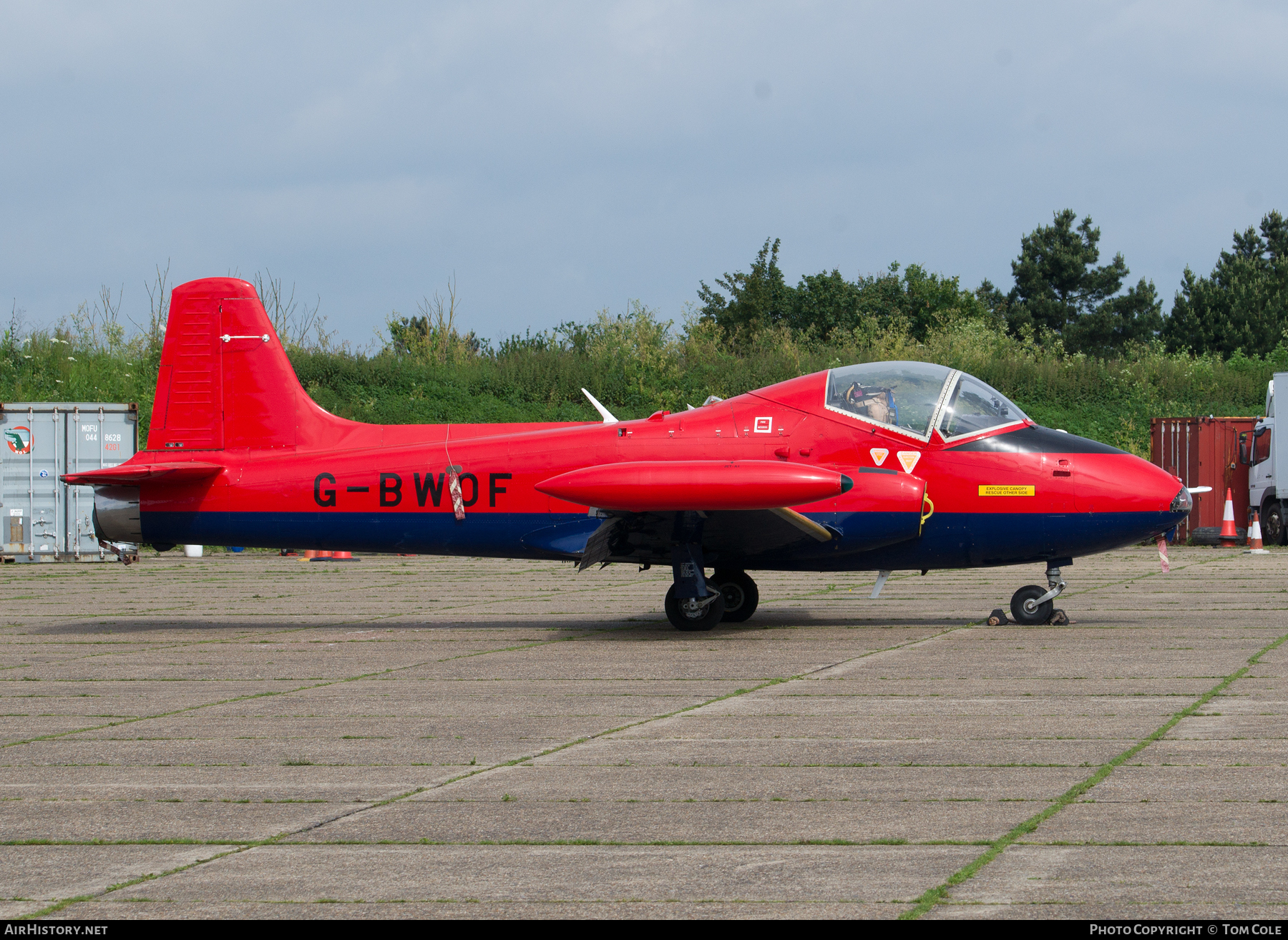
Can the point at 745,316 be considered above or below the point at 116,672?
above

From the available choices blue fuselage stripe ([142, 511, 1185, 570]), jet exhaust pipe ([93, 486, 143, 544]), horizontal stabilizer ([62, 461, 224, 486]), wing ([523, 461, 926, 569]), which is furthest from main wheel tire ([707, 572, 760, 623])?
jet exhaust pipe ([93, 486, 143, 544])

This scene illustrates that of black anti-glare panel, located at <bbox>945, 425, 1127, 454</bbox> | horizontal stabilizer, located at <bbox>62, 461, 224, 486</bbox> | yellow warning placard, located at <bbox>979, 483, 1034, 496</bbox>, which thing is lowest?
yellow warning placard, located at <bbox>979, 483, 1034, 496</bbox>

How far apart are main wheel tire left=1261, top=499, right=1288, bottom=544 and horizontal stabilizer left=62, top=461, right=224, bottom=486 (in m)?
23.8

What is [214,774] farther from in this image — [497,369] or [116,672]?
[497,369]

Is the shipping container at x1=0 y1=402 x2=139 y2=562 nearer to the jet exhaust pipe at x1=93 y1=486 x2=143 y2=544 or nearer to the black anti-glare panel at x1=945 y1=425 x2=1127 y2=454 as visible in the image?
the jet exhaust pipe at x1=93 y1=486 x2=143 y2=544

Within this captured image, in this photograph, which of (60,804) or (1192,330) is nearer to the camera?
(60,804)

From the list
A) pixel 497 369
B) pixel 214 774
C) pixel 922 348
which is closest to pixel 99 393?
pixel 497 369

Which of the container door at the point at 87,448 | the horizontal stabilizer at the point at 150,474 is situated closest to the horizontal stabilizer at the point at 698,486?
the horizontal stabilizer at the point at 150,474

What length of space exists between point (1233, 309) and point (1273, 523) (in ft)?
145

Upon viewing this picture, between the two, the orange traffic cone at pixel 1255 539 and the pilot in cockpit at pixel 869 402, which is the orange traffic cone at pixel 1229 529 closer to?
the orange traffic cone at pixel 1255 539

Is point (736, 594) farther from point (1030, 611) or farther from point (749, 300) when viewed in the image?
point (749, 300)

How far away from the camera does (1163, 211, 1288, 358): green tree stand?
224 ft

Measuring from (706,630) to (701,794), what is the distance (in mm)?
7045

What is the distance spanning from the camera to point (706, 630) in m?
13.1
